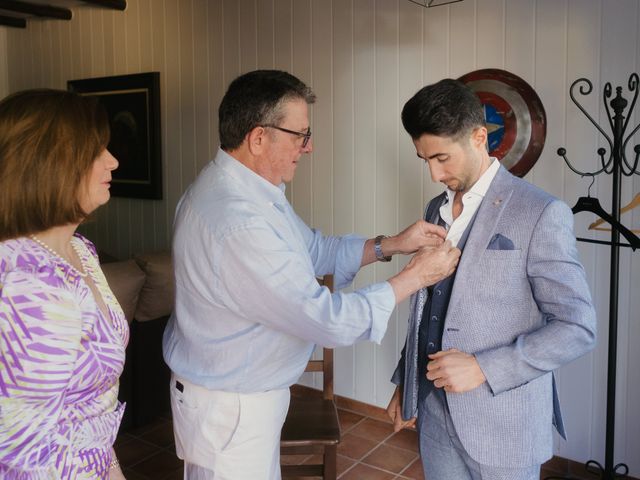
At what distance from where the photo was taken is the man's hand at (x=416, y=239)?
5.87 ft

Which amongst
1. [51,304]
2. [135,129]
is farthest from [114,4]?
[51,304]

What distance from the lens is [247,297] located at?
1.59 metres

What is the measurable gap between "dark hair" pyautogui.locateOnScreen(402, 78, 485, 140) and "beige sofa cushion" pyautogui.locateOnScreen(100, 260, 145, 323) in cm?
214

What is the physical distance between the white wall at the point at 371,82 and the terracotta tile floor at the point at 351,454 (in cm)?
29

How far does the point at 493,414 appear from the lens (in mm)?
1521

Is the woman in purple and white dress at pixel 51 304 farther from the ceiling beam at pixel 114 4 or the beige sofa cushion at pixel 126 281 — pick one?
the ceiling beam at pixel 114 4

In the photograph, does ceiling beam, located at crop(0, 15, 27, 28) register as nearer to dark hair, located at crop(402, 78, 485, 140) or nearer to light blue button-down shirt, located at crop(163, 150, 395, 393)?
light blue button-down shirt, located at crop(163, 150, 395, 393)

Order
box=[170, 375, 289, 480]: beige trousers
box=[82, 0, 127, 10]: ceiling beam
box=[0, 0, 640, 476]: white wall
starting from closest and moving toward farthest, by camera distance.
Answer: box=[170, 375, 289, 480]: beige trousers, box=[0, 0, 640, 476]: white wall, box=[82, 0, 127, 10]: ceiling beam

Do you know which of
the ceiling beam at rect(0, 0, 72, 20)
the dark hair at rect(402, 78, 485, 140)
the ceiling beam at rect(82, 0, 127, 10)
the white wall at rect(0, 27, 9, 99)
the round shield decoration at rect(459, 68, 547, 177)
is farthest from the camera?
the white wall at rect(0, 27, 9, 99)

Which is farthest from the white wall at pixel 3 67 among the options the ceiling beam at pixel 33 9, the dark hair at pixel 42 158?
the dark hair at pixel 42 158

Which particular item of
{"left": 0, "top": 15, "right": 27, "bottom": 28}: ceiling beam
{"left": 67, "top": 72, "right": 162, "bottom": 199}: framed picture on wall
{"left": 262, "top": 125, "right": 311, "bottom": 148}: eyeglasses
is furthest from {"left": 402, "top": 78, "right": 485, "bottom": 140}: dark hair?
{"left": 0, "top": 15, "right": 27, "bottom": 28}: ceiling beam

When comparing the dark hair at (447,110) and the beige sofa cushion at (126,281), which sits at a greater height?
the dark hair at (447,110)

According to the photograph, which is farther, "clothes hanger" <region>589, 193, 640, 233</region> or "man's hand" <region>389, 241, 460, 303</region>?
"clothes hanger" <region>589, 193, 640, 233</region>

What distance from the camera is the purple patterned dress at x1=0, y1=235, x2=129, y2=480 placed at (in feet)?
3.83
